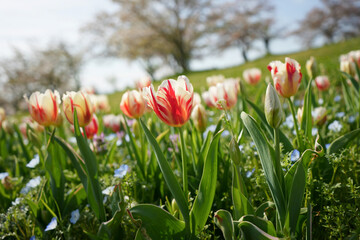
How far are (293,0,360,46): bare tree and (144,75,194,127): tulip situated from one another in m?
36.0

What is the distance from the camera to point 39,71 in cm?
2545

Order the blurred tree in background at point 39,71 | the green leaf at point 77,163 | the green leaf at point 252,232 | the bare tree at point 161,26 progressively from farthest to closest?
the blurred tree in background at point 39,71, the bare tree at point 161,26, the green leaf at point 77,163, the green leaf at point 252,232

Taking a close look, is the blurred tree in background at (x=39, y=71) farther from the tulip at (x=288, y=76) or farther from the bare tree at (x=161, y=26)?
the tulip at (x=288, y=76)

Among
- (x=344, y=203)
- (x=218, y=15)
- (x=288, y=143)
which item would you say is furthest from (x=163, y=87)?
(x=218, y=15)

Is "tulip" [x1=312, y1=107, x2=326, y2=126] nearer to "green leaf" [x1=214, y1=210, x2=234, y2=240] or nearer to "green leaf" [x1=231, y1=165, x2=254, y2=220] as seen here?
"green leaf" [x1=231, y1=165, x2=254, y2=220]

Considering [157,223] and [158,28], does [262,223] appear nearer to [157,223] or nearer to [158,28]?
[157,223]

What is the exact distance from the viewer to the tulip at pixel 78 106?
1.12m

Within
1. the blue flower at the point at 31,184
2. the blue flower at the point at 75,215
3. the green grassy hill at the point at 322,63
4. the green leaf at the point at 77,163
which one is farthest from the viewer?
the green grassy hill at the point at 322,63

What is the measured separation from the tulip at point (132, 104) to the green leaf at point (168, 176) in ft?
1.33

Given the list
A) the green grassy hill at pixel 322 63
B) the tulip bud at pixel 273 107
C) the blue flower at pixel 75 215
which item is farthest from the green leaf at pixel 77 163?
the green grassy hill at pixel 322 63

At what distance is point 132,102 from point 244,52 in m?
31.2

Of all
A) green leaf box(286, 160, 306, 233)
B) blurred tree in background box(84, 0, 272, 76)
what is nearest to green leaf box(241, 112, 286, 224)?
green leaf box(286, 160, 306, 233)

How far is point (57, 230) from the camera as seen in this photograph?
1.31 meters

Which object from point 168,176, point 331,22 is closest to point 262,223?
point 168,176
